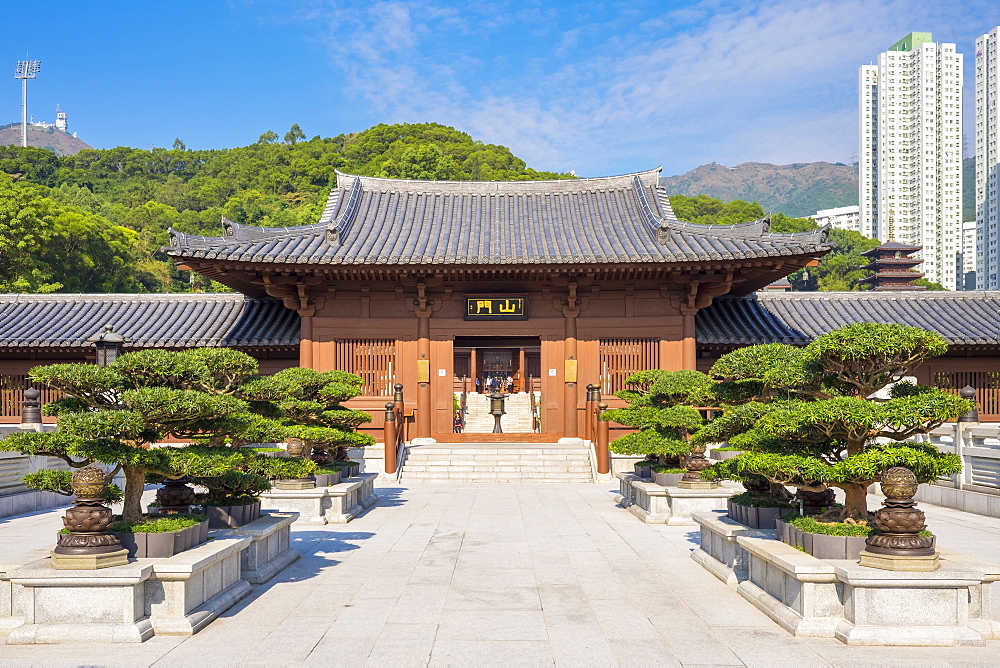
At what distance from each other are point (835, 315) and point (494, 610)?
19464mm

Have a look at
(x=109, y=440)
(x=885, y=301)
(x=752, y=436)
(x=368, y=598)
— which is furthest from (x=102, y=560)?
(x=885, y=301)

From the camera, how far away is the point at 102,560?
6.35 m

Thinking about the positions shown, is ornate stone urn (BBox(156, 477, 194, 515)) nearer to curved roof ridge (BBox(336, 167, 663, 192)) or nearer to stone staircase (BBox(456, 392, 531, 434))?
curved roof ridge (BBox(336, 167, 663, 192))

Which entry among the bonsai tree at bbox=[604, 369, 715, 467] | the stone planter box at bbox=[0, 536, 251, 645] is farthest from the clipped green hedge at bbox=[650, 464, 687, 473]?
the stone planter box at bbox=[0, 536, 251, 645]

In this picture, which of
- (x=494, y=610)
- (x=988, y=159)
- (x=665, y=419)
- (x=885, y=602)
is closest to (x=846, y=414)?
(x=885, y=602)

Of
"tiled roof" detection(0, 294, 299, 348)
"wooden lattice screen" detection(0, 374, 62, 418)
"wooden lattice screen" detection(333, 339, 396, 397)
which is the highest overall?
"tiled roof" detection(0, 294, 299, 348)

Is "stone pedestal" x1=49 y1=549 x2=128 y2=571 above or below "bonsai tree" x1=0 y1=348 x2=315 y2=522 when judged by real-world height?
below

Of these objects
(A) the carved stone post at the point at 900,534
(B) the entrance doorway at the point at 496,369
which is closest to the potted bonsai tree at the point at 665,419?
(A) the carved stone post at the point at 900,534

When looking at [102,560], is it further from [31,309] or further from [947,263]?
[947,263]

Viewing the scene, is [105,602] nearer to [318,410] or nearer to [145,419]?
[145,419]

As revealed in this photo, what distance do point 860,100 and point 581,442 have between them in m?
135

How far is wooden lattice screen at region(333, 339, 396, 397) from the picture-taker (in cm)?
2094

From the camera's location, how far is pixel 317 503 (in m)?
12.4

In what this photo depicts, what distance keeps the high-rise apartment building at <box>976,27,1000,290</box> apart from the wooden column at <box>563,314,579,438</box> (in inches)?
4380
